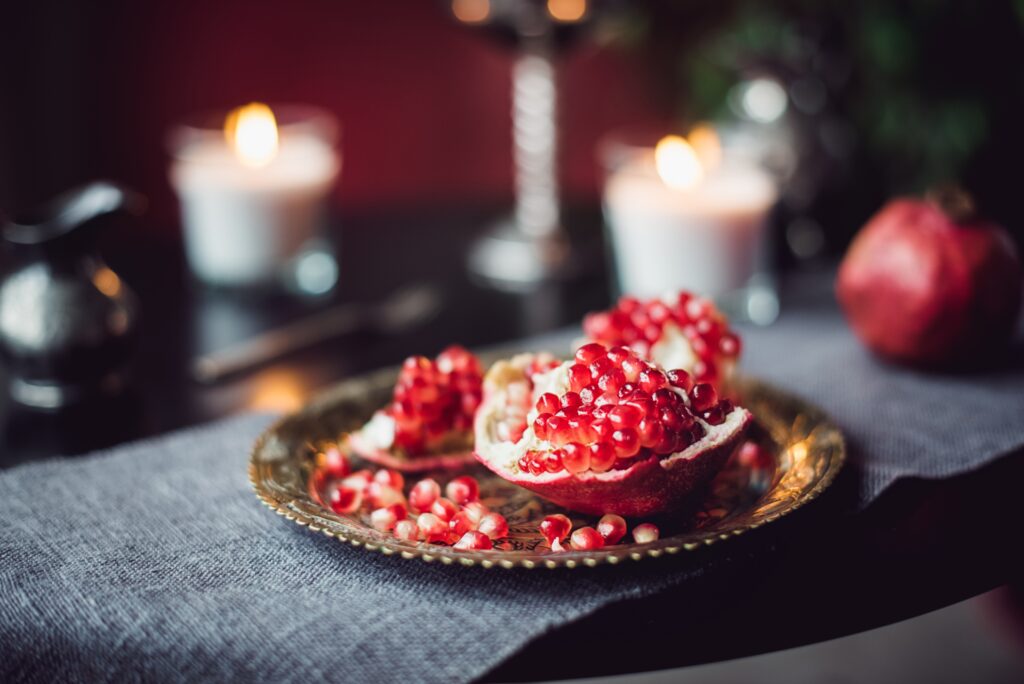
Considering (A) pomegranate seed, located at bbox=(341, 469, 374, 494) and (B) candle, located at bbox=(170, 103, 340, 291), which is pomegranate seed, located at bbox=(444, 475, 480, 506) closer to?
(A) pomegranate seed, located at bbox=(341, 469, 374, 494)

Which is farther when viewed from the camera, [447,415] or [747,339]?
[747,339]

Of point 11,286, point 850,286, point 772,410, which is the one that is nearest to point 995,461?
point 772,410

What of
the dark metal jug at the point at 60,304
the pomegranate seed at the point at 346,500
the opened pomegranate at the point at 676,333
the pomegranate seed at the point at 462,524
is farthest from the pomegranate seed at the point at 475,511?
the dark metal jug at the point at 60,304

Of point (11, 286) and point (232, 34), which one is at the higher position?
point (232, 34)

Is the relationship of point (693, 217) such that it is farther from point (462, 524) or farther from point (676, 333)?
point (462, 524)

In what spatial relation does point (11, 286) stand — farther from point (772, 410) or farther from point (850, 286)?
point (850, 286)

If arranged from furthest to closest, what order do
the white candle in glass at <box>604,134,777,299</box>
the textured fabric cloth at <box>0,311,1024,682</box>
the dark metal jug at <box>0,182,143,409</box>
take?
the white candle in glass at <box>604,134,777,299</box> → the dark metal jug at <box>0,182,143,409</box> → the textured fabric cloth at <box>0,311,1024,682</box>

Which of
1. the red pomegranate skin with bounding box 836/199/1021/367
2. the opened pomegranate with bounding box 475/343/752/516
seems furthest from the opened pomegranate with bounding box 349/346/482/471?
the red pomegranate skin with bounding box 836/199/1021/367
